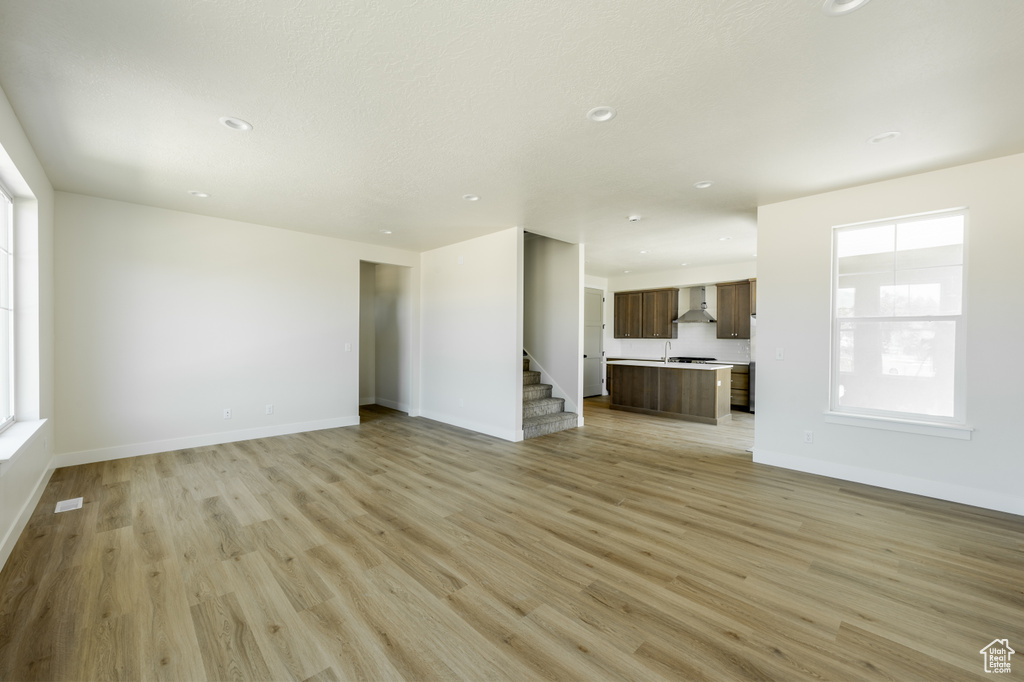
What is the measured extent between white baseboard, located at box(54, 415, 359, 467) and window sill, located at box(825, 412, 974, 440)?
19.0 feet

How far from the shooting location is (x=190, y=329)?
476cm

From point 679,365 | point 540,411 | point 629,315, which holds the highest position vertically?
point 629,315

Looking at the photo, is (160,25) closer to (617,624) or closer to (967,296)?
(617,624)

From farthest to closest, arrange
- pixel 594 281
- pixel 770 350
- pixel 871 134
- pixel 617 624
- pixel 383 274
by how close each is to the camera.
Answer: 1. pixel 594 281
2. pixel 383 274
3. pixel 770 350
4. pixel 871 134
5. pixel 617 624

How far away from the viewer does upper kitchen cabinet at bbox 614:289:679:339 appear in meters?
8.72

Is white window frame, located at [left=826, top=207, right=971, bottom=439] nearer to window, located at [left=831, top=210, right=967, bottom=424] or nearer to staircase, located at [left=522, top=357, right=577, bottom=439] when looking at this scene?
window, located at [left=831, top=210, right=967, bottom=424]

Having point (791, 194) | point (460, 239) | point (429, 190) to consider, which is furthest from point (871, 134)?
point (460, 239)

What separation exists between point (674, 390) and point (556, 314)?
2.34m

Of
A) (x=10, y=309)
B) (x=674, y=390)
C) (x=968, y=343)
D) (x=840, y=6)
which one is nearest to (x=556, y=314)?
(x=674, y=390)

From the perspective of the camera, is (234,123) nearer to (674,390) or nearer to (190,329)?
(190,329)

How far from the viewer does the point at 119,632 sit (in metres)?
1.81

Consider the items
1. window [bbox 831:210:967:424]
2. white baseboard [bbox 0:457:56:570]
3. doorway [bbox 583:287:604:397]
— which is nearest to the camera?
white baseboard [bbox 0:457:56:570]

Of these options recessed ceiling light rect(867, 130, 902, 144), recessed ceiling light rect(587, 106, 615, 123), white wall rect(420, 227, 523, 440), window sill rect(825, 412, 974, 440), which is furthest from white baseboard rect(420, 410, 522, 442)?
recessed ceiling light rect(867, 130, 902, 144)

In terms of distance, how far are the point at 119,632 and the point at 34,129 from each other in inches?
125
